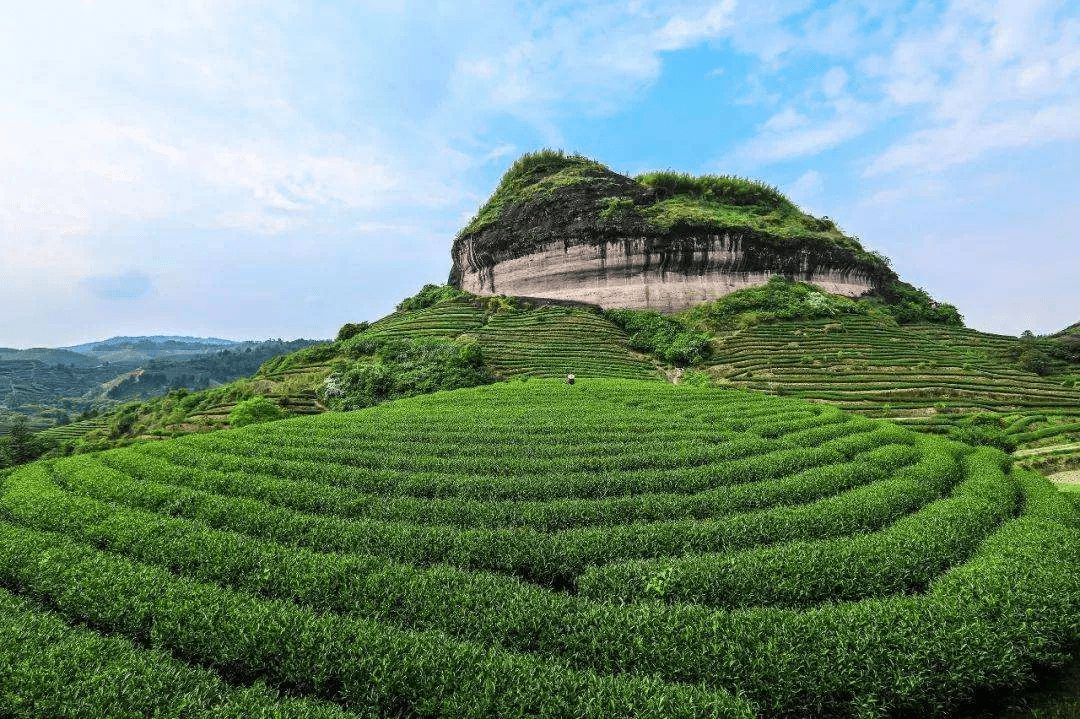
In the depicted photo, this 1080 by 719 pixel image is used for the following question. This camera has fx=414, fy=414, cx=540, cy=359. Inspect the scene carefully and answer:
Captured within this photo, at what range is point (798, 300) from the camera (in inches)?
A: 1743

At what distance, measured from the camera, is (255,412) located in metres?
25.6

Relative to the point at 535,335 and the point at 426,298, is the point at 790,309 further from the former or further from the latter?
the point at 426,298

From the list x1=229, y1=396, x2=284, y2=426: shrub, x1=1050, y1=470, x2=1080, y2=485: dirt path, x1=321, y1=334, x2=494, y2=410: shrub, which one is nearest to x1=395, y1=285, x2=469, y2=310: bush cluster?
x1=321, y1=334, x2=494, y2=410: shrub

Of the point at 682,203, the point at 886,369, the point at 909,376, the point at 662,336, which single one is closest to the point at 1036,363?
the point at 909,376

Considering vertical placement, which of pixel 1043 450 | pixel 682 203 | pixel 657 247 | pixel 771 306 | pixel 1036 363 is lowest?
pixel 1043 450

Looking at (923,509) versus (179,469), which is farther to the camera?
(179,469)

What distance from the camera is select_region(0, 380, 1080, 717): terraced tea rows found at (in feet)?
18.3

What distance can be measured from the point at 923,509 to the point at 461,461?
12480 mm

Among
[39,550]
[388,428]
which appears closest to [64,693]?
[39,550]

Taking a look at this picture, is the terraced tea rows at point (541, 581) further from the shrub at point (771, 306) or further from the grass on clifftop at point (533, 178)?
the grass on clifftop at point (533, 178)

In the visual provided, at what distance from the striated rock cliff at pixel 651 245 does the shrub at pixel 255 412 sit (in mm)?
34195

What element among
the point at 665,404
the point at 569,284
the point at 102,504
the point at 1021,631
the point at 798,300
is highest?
the point at 569,284

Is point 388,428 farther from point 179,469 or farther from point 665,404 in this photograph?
point 665,404

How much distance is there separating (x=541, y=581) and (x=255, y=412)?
24.8 m
